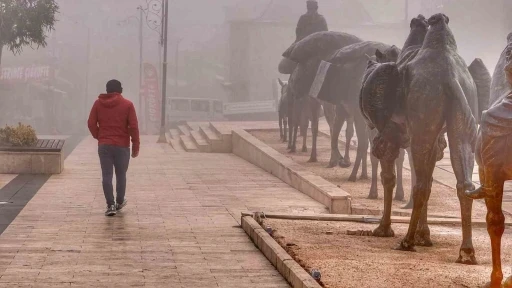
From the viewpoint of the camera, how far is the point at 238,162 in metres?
27.8

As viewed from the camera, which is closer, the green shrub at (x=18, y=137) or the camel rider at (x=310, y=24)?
the green shrub at (x=18, y=137)

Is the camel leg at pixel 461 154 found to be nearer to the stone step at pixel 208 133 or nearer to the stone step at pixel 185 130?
the stone step at pixel 208 133

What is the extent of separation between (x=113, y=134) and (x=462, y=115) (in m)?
6.10

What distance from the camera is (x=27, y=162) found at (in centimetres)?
2277

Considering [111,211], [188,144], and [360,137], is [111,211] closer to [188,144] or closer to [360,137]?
[360,137]

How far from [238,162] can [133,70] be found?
2526 inches

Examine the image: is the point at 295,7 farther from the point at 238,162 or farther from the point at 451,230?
the point at 451,230

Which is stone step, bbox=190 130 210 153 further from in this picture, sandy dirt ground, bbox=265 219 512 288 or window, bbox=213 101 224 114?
window, bbox=213 101 224 114

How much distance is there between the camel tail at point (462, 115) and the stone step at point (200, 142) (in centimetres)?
2227

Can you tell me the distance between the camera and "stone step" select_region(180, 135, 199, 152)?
114 ft

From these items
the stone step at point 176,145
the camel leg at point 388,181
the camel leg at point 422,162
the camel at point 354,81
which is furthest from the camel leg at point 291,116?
the camel leg at point 422,162

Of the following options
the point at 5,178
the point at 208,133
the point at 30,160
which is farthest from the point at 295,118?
the point at 208,133

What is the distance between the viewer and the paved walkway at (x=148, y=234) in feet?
35.4

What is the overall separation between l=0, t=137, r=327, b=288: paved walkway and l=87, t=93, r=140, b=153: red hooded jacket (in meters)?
1.02
